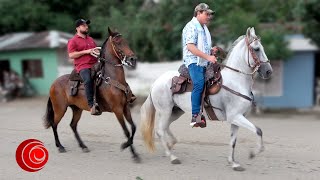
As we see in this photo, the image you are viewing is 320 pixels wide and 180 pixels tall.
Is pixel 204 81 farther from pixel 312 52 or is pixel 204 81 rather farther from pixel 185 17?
pixel 312 52

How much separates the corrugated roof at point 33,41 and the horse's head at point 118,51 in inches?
468

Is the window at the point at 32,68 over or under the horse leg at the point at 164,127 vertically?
over

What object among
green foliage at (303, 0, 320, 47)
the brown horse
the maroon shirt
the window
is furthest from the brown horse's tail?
the window

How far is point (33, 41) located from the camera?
19.6 metres

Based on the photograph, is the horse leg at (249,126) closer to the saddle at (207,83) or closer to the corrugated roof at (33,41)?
the saddle at (207,83)

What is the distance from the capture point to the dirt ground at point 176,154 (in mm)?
6465

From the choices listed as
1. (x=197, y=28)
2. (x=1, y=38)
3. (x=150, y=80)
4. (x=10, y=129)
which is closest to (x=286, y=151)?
(x=197, y=28)

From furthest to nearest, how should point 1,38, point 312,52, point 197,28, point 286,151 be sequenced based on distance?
point 1,38 < point 312,52 < point 286,151 < point 197,28

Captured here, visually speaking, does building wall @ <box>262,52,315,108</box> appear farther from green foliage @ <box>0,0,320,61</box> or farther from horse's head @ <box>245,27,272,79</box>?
horse's head @ <box>245,27,272,79</box>

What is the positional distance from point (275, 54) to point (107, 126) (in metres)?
7.06

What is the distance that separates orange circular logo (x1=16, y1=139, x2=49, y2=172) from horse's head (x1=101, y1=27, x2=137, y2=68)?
2345 mm

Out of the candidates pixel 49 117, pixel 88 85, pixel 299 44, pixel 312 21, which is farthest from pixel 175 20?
pixel 88 85

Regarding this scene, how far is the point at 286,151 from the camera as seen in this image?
793 centimetres

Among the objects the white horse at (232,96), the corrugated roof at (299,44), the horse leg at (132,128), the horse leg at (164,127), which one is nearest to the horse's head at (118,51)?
the white horse at (232,96)
